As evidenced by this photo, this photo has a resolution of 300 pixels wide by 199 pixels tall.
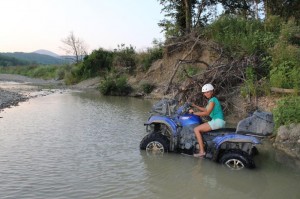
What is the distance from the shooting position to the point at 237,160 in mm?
8375

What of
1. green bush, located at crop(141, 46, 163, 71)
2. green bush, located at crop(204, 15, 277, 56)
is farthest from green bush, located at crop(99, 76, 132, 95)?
green bush, located at crop(204, 15, 277, 56)

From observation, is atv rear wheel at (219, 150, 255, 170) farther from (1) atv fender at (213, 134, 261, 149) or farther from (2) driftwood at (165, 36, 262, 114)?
(2) driftwood at (165, 36, 262, 114)

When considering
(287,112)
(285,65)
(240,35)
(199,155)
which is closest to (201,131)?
(199,155)

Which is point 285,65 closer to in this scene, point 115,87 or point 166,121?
point 166,121

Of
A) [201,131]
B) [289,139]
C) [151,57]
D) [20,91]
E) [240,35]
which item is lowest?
[289,139]

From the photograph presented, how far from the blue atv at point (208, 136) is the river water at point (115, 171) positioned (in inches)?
9.4

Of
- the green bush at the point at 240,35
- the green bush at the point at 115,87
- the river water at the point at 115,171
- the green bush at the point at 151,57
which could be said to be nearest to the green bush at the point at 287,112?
the river water at the point at 115,171

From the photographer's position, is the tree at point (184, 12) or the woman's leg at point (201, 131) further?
the tree at point (184, 12)

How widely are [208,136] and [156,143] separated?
1437 mm

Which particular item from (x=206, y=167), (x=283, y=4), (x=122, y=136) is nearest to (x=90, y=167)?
(x=206, y=167)

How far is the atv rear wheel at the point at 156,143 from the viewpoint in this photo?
31.4 ft

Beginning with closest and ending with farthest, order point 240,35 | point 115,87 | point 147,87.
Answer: point 240,35 → point 147,87 → point 115,87

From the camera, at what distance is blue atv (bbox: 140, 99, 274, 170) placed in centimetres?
841

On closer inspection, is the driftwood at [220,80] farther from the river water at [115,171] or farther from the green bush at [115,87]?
the green bush at [115,87]
